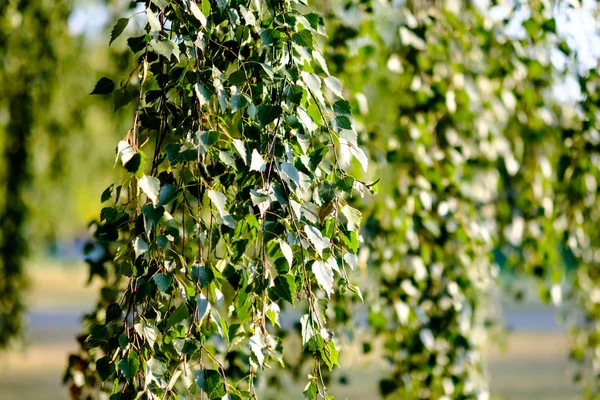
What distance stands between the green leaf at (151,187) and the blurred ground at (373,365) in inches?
79.8

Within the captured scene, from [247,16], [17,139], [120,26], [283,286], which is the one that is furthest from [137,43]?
[17,139]

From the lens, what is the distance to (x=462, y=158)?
1735 mm

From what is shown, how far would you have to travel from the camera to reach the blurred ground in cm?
532

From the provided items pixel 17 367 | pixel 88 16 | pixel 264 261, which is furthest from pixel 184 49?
pixel 17 367

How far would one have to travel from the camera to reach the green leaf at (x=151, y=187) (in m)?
0.85

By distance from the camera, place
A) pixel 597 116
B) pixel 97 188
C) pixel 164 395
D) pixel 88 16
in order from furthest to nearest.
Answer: pixel 97 188 → pixel 88 16 → pixel 597 116 → pixel 164 395

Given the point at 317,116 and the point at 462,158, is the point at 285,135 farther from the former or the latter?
the point at 462,158

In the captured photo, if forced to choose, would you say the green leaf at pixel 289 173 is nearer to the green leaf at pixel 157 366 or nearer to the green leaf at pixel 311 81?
the green leaf at pixel 311 81

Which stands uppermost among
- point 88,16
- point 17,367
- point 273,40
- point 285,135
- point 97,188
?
point 97,188

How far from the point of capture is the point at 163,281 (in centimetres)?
86

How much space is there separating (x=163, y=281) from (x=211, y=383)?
0.14 metres

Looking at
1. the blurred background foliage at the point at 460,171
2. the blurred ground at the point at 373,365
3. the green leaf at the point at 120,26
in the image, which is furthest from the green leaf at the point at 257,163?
the blurred ground at the point at 373,365

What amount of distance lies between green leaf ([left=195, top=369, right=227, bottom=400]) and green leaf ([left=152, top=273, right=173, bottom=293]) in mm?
114

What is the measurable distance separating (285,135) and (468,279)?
0.89m
